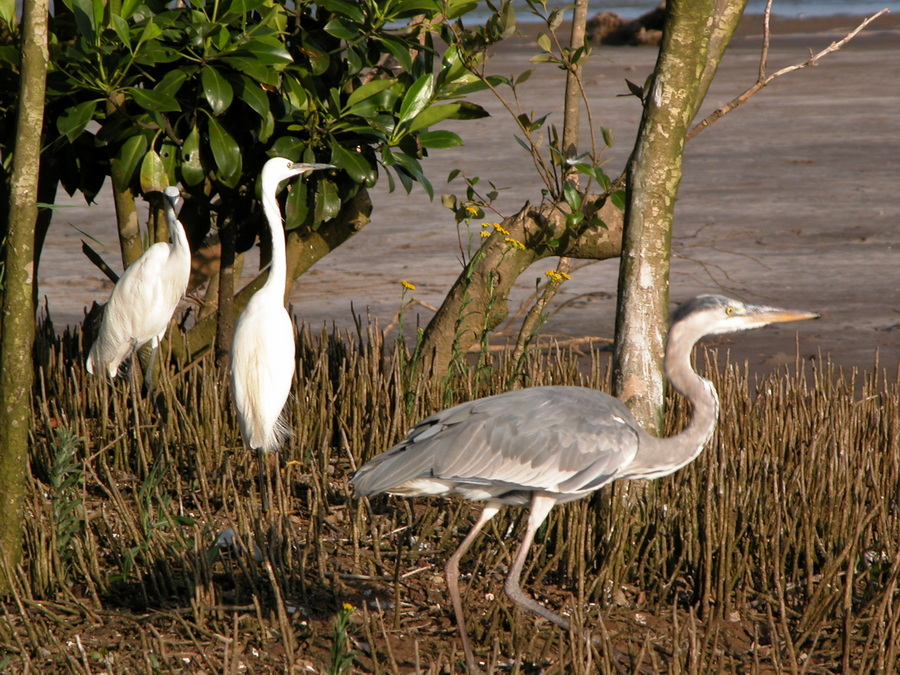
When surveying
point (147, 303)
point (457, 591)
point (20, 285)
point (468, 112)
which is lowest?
point (457, 591)

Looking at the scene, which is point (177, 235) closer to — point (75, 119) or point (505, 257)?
point (75, 119)

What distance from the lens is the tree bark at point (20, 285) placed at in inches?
115

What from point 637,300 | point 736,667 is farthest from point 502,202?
point 736,667

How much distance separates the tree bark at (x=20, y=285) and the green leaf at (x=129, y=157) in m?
1.27

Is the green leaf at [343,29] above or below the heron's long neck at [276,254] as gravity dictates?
above

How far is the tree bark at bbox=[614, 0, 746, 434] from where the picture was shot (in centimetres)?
341

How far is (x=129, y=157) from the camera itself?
430cm

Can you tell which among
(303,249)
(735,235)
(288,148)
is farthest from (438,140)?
(735,235)

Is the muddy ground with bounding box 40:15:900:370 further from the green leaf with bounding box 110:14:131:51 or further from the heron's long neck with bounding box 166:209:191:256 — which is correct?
the heron's long neck with bounding box 166:209:191:256

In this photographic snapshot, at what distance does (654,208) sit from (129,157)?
213 centimetres

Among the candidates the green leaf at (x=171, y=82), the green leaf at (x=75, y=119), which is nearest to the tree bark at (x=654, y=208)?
the green leaf at (x=171, y=82)

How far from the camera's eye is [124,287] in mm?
4914

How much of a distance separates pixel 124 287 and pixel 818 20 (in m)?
31.2

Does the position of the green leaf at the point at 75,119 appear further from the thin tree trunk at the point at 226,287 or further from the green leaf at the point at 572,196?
the green leaf at the point at 572,196
